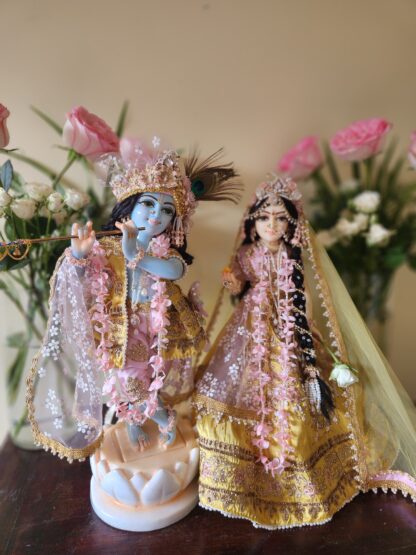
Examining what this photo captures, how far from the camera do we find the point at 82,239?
2.84 ft

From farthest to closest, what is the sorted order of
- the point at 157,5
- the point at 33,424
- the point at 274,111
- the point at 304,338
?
the point at 274,111 → the point at 157,5 → the point at 304,338 → the point at 33,424

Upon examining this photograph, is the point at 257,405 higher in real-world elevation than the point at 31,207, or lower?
lower

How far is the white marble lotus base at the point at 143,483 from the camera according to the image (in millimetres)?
904

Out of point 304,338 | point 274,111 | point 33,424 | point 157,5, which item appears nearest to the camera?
point 33,424

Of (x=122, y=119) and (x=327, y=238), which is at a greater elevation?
(x=122, y=119)

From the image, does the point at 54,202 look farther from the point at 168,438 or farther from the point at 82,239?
the point at 168,438

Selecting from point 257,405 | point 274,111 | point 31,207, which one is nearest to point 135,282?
point 31,207

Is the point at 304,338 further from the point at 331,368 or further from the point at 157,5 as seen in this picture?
the point at 157,5

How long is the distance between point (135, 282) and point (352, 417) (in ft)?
2.10

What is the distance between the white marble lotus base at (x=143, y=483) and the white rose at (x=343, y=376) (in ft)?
1.25

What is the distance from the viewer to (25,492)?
102cm

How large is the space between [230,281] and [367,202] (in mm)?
481

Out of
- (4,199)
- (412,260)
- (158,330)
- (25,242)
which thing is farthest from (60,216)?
(412,260)

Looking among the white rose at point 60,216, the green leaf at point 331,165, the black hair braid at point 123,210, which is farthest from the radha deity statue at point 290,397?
the white rose at point 60,216
